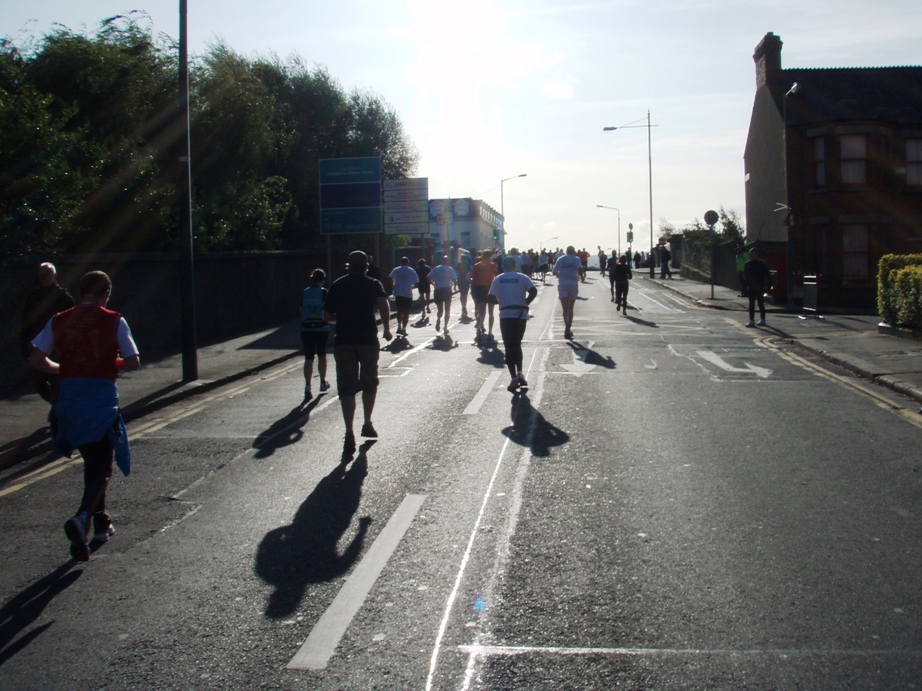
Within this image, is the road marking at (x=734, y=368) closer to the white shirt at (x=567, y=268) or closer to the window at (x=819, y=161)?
the white shirt at (x=567, y=268)

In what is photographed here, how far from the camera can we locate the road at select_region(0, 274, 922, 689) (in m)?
4.16

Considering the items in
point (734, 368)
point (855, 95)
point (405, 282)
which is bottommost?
point (734, 368)

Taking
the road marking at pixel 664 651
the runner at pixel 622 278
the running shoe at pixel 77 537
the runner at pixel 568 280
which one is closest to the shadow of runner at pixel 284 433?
the running shoe at pixel 77 537

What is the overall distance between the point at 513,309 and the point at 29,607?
8398 mm

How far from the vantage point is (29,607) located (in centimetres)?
499

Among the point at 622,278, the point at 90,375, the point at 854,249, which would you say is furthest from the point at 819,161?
the point at 90,375

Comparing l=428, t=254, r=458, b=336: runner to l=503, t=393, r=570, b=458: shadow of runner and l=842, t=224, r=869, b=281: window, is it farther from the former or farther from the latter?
l=842, t=224, r=869, b=281: window

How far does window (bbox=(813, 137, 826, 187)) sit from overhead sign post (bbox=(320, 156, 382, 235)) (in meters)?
17.1

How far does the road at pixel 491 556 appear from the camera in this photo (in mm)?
4164

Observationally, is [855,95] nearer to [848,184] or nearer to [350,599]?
[848,184]

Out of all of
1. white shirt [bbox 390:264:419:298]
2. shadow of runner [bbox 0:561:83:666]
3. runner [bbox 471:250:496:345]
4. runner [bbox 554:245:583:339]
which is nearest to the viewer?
shadow of runner [bbox 0:561:83:666]

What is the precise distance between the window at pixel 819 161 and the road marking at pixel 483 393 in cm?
2395

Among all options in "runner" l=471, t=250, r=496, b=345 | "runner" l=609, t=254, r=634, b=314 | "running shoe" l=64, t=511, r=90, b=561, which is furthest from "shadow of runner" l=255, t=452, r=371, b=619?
"runner" l=609, t=254, r=634, b=314

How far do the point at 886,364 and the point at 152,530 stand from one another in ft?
38.0
